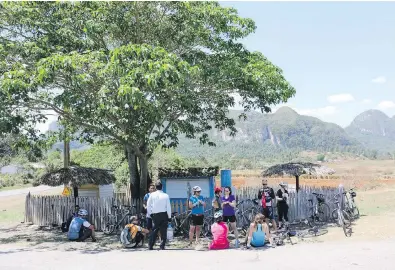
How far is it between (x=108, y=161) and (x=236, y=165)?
237 feet

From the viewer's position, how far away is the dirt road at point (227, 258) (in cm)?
902

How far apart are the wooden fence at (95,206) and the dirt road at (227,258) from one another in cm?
365

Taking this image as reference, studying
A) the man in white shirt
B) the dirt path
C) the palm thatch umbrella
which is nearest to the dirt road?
the dirt path

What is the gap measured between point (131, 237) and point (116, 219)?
10.0 feet

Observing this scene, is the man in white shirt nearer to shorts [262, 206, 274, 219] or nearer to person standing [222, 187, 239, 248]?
person standing [222, 187, 239, 248]

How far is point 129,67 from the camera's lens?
11.6 meters

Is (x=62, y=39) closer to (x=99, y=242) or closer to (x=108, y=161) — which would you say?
(x=99, y=242)

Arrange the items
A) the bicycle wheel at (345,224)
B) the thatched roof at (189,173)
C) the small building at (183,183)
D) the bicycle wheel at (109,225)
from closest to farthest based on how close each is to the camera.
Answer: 1. the bicycle wheel at (345,224)
2. the bicycle wheel at (109,225)
3. the small building at (183,183)
4. the thatched roof at (189,173)

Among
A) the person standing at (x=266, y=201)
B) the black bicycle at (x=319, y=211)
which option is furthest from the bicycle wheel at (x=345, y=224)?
the person standing at (x=266, y=201)

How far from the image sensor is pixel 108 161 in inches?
1218

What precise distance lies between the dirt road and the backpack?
18.9 inches

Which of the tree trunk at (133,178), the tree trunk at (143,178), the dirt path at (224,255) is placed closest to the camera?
the dirt path at (224,255)

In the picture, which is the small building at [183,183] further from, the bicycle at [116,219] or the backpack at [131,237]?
the backpack at [131,237]

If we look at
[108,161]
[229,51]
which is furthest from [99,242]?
[108,161]
